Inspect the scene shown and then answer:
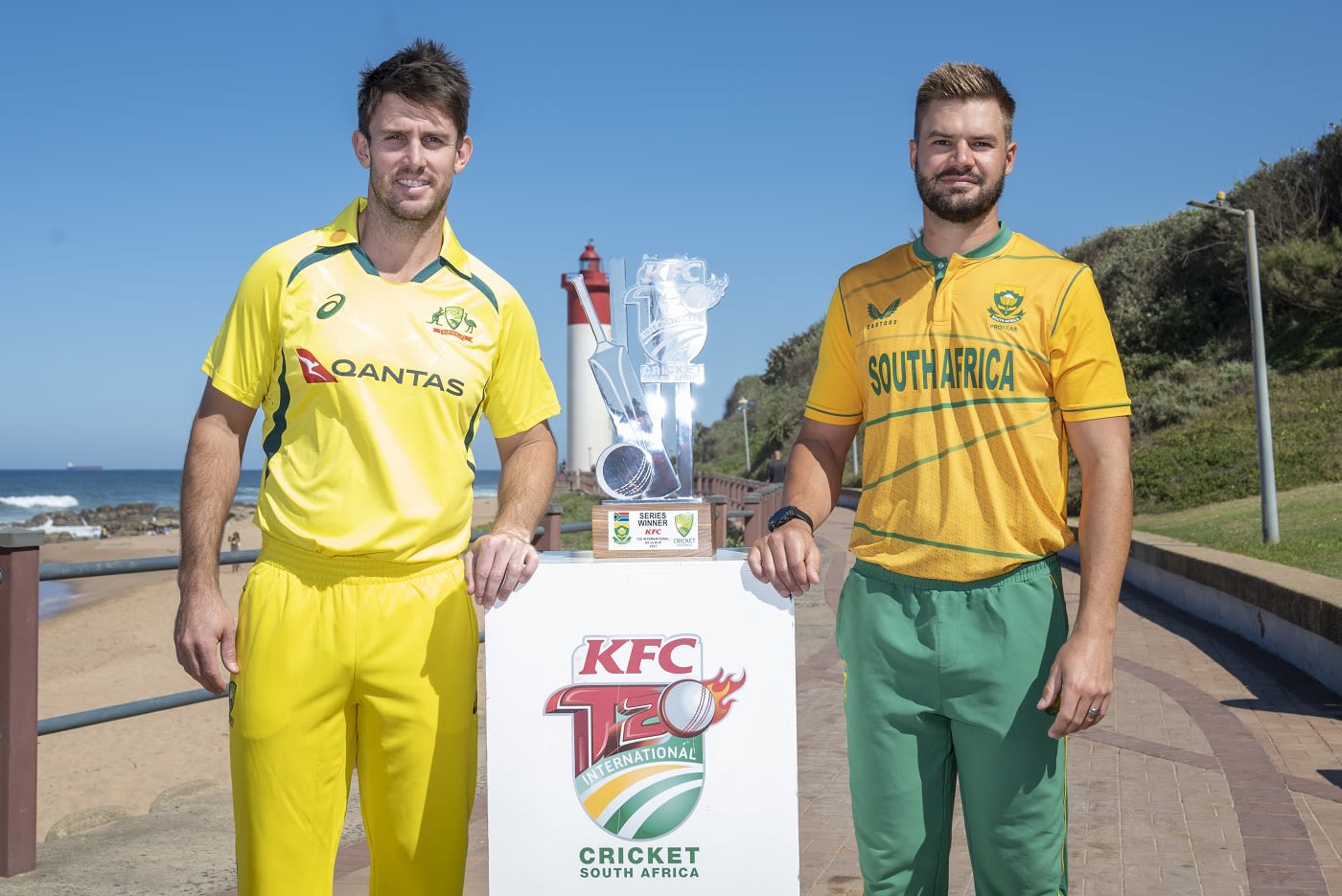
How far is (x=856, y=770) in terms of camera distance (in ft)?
8.87

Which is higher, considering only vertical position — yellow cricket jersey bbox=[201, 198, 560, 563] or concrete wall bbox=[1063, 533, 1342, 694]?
yellow cricket jersey bbox=[201, 198, 560, 563]

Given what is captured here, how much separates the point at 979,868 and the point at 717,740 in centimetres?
63

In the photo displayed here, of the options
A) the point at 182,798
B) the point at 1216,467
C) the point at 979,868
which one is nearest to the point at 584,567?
the point at 979,868

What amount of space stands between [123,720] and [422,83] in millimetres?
10344

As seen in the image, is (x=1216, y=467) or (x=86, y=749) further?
(x=1216, y=467)

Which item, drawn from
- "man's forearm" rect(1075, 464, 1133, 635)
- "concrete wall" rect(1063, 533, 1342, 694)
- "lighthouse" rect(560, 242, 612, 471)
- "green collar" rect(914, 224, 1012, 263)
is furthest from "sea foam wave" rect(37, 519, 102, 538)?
"man's forearm" rect(1075, 464, 1133, 635)

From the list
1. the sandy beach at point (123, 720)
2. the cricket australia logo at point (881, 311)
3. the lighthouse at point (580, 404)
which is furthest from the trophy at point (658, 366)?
the lighthouse at point (580, 404)

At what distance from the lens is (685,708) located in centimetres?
263

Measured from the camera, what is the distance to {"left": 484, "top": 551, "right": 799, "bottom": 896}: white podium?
103 inches

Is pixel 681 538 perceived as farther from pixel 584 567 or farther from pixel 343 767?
pixel 343 767

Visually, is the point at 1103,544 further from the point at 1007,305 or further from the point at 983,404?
the point at 1007,305

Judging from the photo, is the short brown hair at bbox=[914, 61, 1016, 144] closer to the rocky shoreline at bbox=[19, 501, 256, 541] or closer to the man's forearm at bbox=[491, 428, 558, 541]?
the man's forearm at bbox=[491, 428, 558, 541]

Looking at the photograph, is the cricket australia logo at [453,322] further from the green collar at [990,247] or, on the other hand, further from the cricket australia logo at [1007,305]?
the cricket australia logo at [1007,305]

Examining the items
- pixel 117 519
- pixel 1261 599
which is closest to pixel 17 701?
pixel 1261 599
